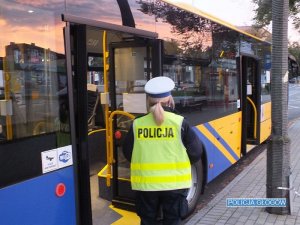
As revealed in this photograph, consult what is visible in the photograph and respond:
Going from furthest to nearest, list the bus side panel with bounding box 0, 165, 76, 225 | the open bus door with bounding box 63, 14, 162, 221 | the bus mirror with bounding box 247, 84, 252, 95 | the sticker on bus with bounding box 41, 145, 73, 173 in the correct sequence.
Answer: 1. the bus mirror with bounding box 247, 84, 252, 95
2. the open bus door with bounding box 63, 14, 162, 221
3. the sticker on bus with bounding box 41, 145, 73, 173
4. the bus side panel with bounding box 0, 165, 76, 225

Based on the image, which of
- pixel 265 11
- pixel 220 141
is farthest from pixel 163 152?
pixel 265 11

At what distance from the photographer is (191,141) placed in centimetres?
335

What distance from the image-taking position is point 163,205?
11.4 feet

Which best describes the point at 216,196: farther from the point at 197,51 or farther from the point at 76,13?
the point at 76,13

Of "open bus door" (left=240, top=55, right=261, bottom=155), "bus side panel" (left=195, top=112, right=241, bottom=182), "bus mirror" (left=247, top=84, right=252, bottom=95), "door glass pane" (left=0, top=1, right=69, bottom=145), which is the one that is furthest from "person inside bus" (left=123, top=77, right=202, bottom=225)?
"open bus door" (left=240, top=55, right=261, bottom=155)

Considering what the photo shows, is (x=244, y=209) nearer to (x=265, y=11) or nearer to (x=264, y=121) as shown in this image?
(x=264, y=121)

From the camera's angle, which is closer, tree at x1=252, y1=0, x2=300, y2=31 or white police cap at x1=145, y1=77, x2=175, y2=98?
white police cap at x1=145, y1=77, x2=175, y2=98

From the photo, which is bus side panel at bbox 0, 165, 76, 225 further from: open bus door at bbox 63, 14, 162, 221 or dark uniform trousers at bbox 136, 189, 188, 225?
open bus door at bbox 63, 14, 162, 221

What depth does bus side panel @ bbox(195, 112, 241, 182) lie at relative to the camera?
5957mm

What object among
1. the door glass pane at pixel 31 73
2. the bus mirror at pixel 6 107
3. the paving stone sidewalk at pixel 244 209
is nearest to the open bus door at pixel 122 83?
the paving stone sidewalk at pixel 244 209

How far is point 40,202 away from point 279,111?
127 inches

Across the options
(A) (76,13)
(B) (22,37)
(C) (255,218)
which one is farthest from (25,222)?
(C) (255,218)

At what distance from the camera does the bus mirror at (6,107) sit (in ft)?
8.99

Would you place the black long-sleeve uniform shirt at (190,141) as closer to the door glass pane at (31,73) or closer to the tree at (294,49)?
the door glass pane at (31,73)
